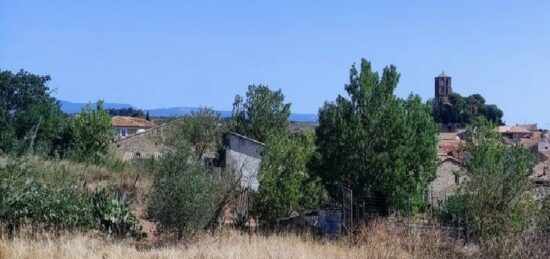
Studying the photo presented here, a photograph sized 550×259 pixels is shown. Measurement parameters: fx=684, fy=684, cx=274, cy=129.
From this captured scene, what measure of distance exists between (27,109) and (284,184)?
27.6 meters

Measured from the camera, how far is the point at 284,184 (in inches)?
858

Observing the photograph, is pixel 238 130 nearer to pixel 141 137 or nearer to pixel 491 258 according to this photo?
pixel 141 137

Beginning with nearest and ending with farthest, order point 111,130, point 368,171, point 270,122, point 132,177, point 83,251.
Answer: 1. point 83,251
2. point 368,171
3. point 132,177
4. point 111,130
5. point 270,122

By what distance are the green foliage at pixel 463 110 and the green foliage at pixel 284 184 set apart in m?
79.4

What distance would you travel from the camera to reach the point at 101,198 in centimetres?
1480

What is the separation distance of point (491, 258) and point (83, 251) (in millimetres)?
5756

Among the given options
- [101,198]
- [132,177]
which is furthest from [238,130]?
[101,198]

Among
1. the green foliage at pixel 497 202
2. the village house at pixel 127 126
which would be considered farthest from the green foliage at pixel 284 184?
the village house at pixel 127 126

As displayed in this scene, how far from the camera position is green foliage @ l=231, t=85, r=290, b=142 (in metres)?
48.6

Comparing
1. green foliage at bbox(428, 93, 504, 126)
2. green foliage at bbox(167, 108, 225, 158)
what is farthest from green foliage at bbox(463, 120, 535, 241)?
green foliage at bbox(428, 93, 504, 126)

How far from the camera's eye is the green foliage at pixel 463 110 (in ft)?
328

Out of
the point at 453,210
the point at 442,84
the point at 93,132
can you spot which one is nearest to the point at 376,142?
the point at 453,210

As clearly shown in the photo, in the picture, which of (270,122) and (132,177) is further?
(270,122)

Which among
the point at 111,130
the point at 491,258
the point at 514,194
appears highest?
the point at 111,130
